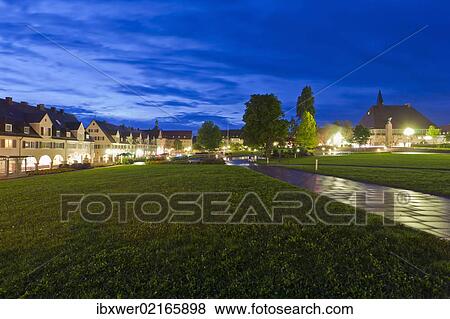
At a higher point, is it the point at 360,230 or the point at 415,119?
the point at 415,119

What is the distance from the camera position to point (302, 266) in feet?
15.3

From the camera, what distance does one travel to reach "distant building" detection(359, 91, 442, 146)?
349 ft

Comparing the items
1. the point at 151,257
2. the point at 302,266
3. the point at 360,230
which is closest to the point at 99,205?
the point at 151,257

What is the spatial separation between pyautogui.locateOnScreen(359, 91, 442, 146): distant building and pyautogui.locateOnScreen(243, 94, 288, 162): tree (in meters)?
73.5

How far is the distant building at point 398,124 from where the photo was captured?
10631cm

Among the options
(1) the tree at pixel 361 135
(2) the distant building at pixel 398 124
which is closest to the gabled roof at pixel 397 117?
(2) the distant building at pixel 398 124

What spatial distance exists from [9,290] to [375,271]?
5.81 metres

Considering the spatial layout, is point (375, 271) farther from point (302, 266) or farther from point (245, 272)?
point (245, 272)

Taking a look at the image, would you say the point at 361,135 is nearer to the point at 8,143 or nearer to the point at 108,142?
the point at 108,142

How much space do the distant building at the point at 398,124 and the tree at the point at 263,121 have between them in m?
73.5

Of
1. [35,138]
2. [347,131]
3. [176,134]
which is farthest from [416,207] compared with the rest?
[176,134]

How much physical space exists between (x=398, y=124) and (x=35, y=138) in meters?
121

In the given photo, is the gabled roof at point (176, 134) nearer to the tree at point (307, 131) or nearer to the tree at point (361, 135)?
the tree at point (361, 135)

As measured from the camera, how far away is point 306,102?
71375mm
